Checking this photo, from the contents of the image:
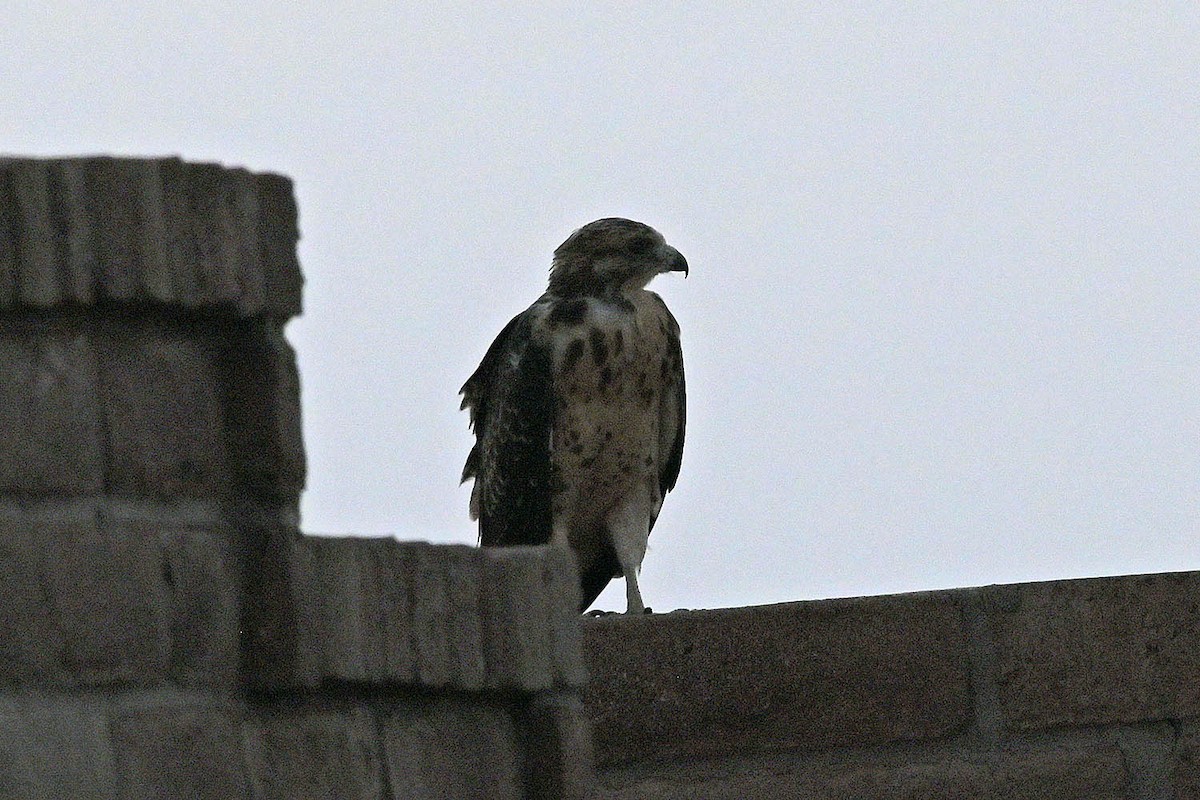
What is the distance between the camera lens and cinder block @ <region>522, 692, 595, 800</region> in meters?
2.32

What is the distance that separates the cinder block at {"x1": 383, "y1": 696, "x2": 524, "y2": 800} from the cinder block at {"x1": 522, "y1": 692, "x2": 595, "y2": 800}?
15 mm

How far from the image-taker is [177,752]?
1.92 metres

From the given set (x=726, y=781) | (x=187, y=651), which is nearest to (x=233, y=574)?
(x=187, y=651)

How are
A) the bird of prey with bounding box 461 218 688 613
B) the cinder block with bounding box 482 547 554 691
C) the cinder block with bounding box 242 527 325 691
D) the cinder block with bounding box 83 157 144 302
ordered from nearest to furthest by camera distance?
the cinder block with bounding box 83 157 144 302 → the cinder block with bounding box 242 527 325 691 → the cinder block with bounding box 482 547 554 691 → the bird of prey with bounding box 461 218 688 613

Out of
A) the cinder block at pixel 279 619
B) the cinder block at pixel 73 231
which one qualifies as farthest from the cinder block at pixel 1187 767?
the cinder block at pixel 73 231

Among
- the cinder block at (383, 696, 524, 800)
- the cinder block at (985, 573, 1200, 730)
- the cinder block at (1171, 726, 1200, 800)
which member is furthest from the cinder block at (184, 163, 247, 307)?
the cinder block at (1171, 726, 1200, 800)

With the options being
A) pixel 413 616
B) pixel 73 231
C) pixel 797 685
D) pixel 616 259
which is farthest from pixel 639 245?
pixel 73 231

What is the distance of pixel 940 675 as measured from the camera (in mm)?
4375

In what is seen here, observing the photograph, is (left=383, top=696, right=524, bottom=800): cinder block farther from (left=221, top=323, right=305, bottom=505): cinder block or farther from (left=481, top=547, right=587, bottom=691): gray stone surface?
(left=221, top=323, right=305, bottom=505): cinder block

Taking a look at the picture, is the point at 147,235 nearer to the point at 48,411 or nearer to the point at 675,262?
the point at 48,411

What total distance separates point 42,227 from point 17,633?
0.34 metres

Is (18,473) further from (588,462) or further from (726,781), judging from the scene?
(588,462)

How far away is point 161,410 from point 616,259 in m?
5.83

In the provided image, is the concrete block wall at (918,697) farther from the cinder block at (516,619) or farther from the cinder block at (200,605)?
the cinder block at (200,605)
